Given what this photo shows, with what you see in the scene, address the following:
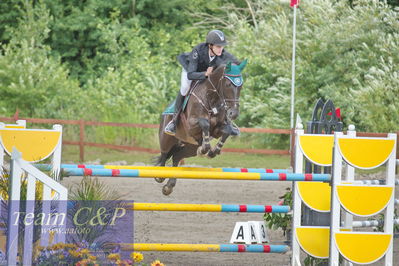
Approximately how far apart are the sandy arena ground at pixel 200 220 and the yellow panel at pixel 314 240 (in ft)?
1.70

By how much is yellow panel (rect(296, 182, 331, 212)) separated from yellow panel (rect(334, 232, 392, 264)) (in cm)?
43

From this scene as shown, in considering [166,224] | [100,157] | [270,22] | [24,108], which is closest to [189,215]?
[166,224]

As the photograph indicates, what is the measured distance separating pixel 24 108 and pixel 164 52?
16.0 feet

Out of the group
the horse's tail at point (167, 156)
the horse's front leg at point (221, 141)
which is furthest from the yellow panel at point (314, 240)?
the horse's tail at point (167, 156)

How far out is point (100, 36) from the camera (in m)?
23.2

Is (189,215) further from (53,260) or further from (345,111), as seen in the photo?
(345,111)

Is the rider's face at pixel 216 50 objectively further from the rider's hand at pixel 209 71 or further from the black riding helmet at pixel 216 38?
the rider's hand at pixel 209 71

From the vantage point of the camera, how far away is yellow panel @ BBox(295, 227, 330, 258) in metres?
5.34

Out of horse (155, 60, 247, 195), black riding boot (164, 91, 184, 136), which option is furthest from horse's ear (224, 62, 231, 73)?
black riding boot (164, 91, 184, 136)

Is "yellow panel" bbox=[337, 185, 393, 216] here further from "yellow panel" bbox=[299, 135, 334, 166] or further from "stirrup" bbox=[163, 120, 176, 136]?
"stirrup" bbox=[163, 120, 176, 136]

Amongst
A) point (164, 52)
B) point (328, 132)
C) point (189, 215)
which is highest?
point (164, 52)

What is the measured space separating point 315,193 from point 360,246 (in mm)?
572

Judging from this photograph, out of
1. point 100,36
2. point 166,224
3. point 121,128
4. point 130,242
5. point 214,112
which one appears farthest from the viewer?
point 100,36

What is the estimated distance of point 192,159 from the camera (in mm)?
15656
